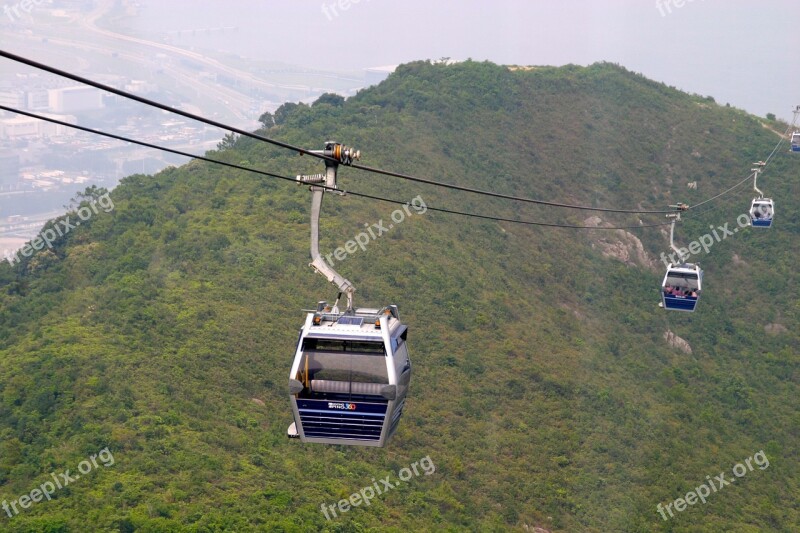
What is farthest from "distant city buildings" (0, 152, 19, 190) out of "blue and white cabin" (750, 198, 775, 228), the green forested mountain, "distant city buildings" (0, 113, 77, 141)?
"blue and white cabin" (750, 198, 775, 228)

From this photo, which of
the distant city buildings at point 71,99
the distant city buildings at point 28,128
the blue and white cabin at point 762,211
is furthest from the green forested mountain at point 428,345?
the distant city buildings at point 71,99

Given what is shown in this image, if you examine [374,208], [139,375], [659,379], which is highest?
[374,208]

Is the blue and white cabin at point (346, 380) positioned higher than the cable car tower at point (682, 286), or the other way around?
the blue and white cabin at point (346, 380)

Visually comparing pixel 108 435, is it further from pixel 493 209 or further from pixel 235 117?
pixel 235 117

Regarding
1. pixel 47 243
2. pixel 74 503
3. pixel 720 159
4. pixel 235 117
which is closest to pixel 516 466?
pixel 74 503

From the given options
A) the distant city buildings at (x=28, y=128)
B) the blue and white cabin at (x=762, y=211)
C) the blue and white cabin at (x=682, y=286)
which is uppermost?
the blue and white cabin at (x=762, y=211)

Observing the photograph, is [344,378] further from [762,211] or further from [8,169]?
[8,169]

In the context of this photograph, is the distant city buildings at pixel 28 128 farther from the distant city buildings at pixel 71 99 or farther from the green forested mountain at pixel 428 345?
the green forested mountain at pixel 428 345
